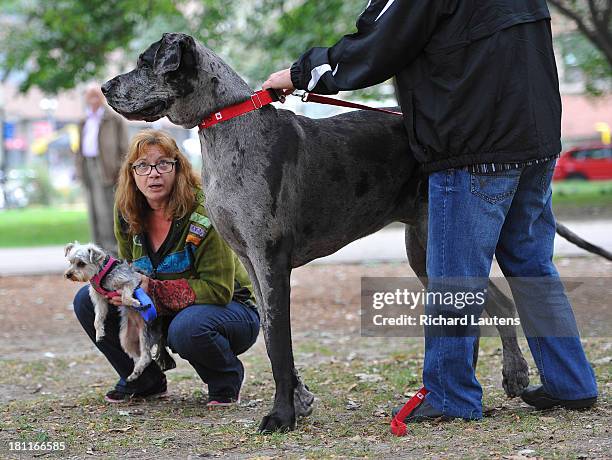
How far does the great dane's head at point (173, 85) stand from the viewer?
15.0ft

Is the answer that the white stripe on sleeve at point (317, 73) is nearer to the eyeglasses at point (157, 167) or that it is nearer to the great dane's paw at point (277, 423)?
the eyeglasses at point (157, 167)

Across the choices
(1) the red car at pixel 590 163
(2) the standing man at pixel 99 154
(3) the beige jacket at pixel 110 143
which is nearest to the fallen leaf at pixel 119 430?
(2) the standing man at pixel 99 154

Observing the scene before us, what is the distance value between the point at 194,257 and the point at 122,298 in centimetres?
49

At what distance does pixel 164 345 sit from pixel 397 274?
668 centimetres

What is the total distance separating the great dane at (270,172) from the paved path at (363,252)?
8480mm

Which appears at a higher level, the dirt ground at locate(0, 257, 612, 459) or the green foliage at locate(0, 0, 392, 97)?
the green foliage at locate(0, 0, 392, 97)

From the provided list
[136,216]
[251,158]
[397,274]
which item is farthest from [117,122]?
[251,158]

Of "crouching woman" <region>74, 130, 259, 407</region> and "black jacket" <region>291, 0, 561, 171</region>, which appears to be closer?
"black jacket" <region>291, 0, 561, 171</region>

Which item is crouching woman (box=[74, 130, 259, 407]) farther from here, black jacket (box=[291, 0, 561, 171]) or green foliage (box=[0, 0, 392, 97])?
green foliage (box=[0, 0, 392, 97])

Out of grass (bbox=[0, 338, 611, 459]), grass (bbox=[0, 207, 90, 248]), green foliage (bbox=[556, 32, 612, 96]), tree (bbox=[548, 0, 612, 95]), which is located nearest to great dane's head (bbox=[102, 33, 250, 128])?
grass (bbox=[0, 338, 611, 459])

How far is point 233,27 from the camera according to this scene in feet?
63.8

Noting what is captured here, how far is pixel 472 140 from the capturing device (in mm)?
4488

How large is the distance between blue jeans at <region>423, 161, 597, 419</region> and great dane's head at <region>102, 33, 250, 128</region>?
3.77 feet

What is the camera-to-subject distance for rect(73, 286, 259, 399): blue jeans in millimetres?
5395
